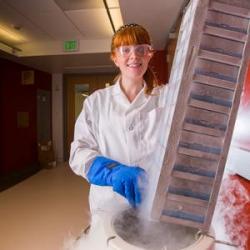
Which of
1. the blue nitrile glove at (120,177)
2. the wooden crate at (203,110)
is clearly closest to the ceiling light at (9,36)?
the blue nitrile glove at (120,177)

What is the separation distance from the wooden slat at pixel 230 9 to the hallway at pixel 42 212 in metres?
1.87

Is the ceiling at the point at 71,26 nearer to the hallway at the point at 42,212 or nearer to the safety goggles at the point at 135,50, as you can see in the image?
the safety goggles at the point at 135,50

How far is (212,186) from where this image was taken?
1.61 feet

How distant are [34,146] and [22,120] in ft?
2.51

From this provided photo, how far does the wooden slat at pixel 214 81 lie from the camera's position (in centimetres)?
45

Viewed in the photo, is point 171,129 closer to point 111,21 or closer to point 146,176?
point 146,176

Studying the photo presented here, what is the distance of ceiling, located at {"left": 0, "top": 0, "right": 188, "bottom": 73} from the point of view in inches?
122

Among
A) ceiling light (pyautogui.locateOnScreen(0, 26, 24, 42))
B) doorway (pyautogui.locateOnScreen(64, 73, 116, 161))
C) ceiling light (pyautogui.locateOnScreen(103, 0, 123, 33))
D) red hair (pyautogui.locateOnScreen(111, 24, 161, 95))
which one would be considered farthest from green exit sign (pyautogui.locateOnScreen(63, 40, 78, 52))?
red hair (pyautogui.locateOnScreen(111, 24, 161, 95))

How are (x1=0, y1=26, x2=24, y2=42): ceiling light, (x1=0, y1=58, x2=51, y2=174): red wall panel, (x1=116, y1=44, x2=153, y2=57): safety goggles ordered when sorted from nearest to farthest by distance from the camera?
1. (x1=116, y1=44, x2=153, y2=57): safety goggles
2. (x1=0, y1=26, x2=24, y2=42): ceiling light
3. (x1=0, y1=58, x2=51, y2=174): red wall panel

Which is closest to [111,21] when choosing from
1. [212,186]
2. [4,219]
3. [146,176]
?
[4,219]

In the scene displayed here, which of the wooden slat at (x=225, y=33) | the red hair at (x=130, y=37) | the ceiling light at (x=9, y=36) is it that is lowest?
the wooden slat at (x=225, y=33)

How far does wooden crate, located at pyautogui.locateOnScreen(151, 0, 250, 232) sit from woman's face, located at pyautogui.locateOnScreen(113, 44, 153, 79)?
514 mm

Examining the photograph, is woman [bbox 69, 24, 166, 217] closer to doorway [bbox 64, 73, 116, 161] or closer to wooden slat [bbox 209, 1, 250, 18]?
wooden slat [bbox 209, 1, 250, 18]

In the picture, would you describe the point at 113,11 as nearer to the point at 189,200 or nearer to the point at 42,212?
the point at 42,212
